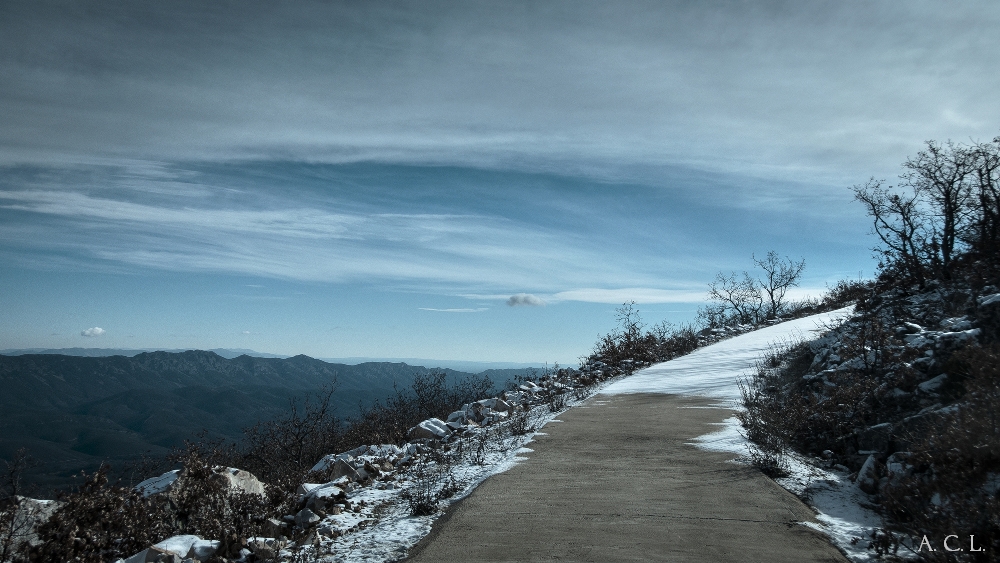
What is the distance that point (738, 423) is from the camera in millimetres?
9008

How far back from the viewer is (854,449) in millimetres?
7008

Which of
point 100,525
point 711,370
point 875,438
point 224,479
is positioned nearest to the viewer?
point 100,525

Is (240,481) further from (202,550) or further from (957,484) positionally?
(957,484)

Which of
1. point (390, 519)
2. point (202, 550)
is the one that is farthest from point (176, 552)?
point (390, 519)

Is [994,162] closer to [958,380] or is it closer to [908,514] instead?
[958,380]

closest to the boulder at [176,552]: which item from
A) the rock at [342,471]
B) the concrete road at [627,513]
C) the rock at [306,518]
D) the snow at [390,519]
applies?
the rock at [306,518]

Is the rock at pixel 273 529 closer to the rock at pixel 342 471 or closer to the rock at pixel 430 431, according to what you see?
the rock at pixel 342 471

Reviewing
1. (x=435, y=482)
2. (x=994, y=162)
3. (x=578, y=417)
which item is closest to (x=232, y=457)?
(x=578, y=417)

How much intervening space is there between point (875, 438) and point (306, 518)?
20.6ft

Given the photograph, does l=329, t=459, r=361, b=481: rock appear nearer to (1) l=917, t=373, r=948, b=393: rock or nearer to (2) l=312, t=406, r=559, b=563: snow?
(2) l=312, t=406, r=559, b=563: snow

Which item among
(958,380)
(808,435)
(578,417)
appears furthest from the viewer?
(578,417)

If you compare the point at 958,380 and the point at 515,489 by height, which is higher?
the point at 958,380

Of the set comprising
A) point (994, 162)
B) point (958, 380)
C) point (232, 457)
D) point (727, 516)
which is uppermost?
point (994, 162)

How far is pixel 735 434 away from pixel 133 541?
749 cm
